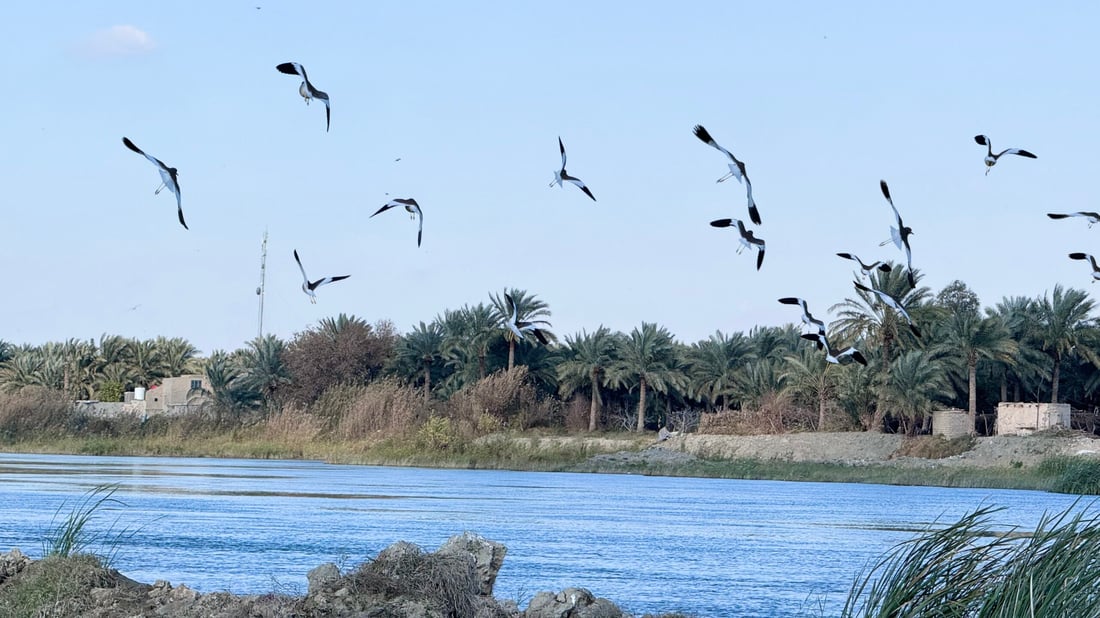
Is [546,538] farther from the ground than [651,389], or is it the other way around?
[651,389]

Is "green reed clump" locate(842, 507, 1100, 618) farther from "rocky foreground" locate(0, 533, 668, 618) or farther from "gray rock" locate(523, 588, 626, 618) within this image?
"rocky foreground" locate(0, 533, 668, 618)

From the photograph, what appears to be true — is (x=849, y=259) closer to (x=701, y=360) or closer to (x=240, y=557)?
(x=240, y=557)

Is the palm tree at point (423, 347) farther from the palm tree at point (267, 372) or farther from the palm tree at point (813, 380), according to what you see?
the palm tree at point (813, 380)

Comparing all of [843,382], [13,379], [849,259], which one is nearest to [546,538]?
[849,259]

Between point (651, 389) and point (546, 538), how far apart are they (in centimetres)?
4921

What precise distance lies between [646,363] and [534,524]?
4063 centimetres

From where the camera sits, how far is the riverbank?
63.2m

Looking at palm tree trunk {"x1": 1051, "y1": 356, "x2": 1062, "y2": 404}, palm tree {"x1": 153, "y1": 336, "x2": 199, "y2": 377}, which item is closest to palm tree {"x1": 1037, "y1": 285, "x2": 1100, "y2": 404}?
palm tree trunk {"x1": 1051, "y1": 356, "x2": 1062, "y2": 404}

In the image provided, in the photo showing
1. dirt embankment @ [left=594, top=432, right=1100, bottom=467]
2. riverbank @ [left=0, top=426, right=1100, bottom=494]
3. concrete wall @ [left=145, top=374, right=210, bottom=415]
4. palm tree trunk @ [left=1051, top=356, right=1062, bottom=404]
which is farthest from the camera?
concrete wall @ [left=145, top=374, right=210, bottom=415]

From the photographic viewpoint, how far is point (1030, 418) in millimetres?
67625

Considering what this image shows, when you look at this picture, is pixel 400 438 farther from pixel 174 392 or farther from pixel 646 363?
pixel 174 392

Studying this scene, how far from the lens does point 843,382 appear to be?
6912cm

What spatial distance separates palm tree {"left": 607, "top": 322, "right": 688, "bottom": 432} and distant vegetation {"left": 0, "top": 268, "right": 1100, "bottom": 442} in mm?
100

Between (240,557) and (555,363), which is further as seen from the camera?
(555,363)
